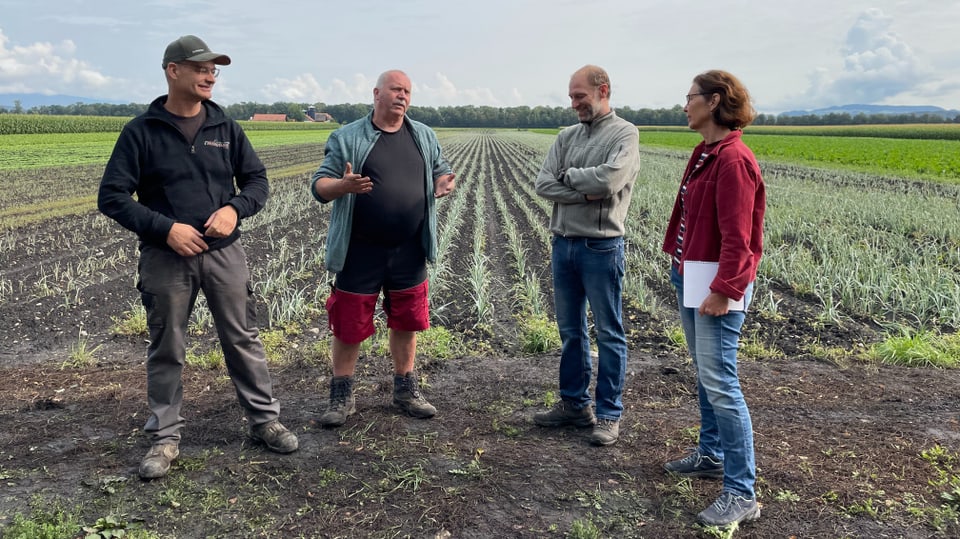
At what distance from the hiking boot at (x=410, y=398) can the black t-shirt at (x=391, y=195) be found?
0.84 meters

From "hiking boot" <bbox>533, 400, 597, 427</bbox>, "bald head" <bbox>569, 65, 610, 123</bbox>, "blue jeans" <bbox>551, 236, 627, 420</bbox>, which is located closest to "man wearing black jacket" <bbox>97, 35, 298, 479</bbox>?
"hiking boot" <bbox>533, 400, 597, 427</bbox>

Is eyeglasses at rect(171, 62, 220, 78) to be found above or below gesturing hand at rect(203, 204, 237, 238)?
above

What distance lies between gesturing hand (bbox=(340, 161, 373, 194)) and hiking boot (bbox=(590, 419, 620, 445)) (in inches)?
69.0

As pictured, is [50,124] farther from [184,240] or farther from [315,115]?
[184,240]

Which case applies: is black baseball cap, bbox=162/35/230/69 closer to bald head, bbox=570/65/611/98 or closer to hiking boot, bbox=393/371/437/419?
bald head, bbox=570/65/611/98

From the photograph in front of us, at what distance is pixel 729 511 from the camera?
2.69 m

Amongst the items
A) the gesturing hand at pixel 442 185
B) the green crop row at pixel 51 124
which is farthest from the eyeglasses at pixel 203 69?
the green crop row at pixel 51 124

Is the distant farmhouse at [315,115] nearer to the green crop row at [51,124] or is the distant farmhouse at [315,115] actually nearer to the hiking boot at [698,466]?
the green crop row at [51,124]

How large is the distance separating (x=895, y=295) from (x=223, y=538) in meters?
6.29

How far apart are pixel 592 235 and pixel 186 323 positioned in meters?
2.11

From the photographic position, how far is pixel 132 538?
2594mm

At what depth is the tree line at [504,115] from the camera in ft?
260

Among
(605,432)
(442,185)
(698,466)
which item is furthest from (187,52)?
(698,466)

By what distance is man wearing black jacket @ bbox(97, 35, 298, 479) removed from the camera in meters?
3.03
